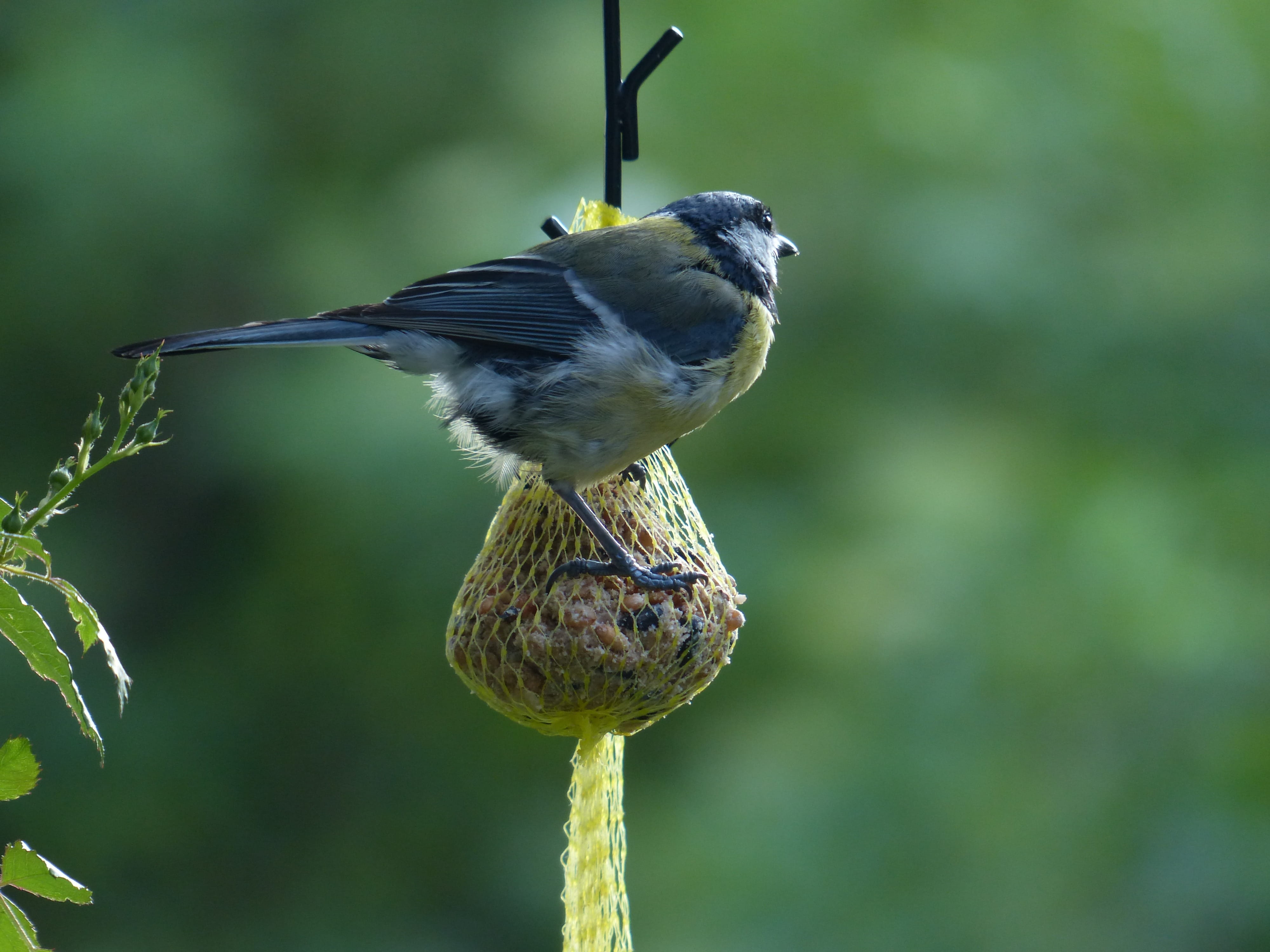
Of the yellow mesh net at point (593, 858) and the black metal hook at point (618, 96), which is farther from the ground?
the black metal hook at point (618, 96)

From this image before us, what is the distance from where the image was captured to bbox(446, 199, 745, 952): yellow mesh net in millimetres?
2293

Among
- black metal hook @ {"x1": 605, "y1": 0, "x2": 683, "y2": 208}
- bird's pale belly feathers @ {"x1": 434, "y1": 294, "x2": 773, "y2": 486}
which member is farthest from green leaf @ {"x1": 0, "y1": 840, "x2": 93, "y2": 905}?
black metal hook @ {"x1": 605, "y1": 0, "x2": 683, "y2": 208}

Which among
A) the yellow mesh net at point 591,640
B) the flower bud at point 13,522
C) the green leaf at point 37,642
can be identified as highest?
the yellow mesh net at point 591,640

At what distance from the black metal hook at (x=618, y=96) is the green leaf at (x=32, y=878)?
1.76 m

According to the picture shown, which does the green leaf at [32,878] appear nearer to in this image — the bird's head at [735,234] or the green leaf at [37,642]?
the green leaf at [37,642]

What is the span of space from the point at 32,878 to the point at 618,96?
1848 mm

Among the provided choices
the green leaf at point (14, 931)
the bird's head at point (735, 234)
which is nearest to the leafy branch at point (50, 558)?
the green leaf at point (14, 931)

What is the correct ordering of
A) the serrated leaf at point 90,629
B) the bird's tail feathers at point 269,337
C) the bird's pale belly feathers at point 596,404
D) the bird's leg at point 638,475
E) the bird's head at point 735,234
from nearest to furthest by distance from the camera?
the serrated leaf at point 90,629, the bird's tail feathers at point 269,337, the bird's pale belly feathers at point 596,404, the bird's head at point 735,234, the bird's leg at point 638,475

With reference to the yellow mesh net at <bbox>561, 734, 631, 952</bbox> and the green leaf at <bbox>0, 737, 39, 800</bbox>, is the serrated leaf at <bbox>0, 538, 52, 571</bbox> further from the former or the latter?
the yellow mesh net at <bbox>561, 734, 631, 952</bbox>

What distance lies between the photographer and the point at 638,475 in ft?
9.21

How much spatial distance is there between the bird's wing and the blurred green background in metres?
1.44

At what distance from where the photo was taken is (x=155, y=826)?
15.4 ft

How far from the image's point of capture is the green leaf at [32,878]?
943 millimetres

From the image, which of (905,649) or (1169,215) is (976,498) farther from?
(1169,215)
